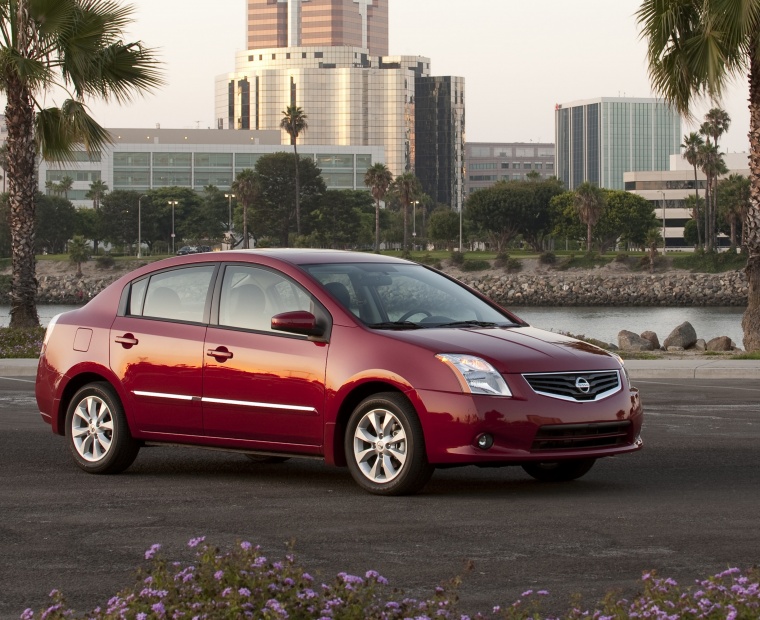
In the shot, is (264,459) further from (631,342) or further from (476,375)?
(631,342)

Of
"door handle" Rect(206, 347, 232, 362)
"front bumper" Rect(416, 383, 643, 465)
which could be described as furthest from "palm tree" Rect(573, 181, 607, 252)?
"front bumper" Rect(416, 383, 643, 465)

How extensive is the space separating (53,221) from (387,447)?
450 feet

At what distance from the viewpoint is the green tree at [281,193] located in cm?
14012

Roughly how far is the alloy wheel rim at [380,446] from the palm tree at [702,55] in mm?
16814

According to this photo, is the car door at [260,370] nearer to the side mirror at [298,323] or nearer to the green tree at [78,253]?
the side mirror at [298,323]

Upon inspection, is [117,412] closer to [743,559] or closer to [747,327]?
[743,559]

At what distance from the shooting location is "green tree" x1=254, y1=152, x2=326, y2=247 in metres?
140

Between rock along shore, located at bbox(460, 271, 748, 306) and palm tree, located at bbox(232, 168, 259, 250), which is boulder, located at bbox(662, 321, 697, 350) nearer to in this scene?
rock along shore, located at bbox(460, 271, 748, 306)

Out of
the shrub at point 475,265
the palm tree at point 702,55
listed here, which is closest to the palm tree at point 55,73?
the palm tree at point 702,55

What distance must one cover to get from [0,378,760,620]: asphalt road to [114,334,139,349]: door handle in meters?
0.99

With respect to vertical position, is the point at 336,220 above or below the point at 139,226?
above

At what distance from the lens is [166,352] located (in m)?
10.3

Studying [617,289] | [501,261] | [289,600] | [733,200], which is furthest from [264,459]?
[733,200]

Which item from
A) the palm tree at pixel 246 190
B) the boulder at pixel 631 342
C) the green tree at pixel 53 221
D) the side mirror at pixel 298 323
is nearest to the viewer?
the side mirror at pixel 298 323
